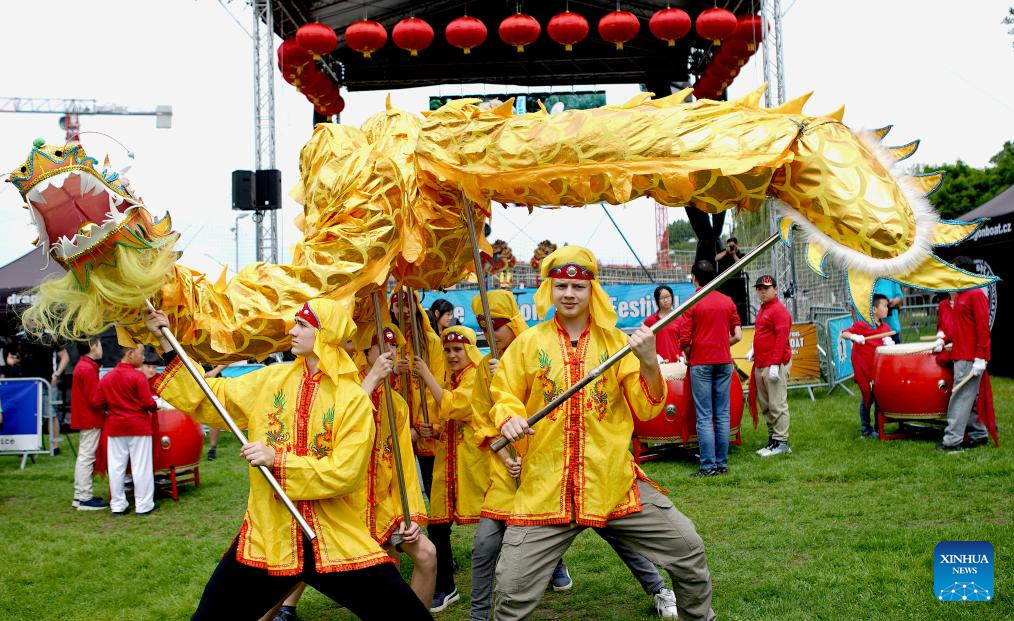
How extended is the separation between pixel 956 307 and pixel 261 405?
626 cm

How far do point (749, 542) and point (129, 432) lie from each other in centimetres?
518

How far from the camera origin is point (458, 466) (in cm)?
480

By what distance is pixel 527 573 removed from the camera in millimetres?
3576

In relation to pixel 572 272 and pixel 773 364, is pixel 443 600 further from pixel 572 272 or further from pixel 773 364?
pixel 773 364

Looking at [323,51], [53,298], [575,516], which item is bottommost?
[575,516]

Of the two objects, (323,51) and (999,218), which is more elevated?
(323,51)

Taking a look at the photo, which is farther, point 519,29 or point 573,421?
point 519,29

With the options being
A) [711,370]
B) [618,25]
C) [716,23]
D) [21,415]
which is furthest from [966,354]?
[21,415]

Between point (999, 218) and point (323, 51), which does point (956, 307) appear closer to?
point (999, 218)

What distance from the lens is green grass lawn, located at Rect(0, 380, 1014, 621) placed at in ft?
14.7

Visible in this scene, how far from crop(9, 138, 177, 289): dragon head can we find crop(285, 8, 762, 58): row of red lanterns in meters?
8.39

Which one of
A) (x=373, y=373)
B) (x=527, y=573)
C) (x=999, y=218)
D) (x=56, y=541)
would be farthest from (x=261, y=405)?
(x=999, y=218)

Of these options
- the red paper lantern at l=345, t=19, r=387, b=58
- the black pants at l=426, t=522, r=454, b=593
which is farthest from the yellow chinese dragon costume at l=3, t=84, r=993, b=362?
the red paper lantern at l=345, t=19, r=387, b=58

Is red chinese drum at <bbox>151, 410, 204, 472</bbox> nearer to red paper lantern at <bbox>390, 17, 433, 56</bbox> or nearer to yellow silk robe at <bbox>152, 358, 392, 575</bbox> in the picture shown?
yellow silk robe at <bbox>152, 358, 392, 575</bbox>
